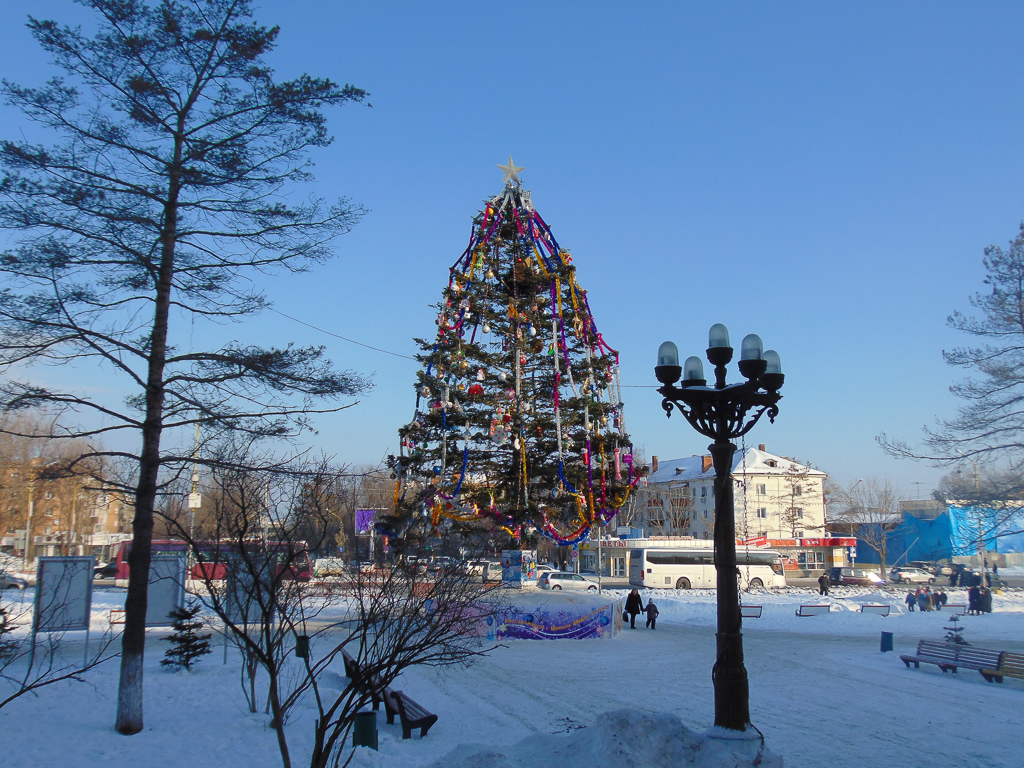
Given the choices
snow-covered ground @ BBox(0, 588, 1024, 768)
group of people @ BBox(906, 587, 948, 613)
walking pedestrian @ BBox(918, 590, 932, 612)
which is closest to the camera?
snow-covered ground @ BBox(0, 588, 1024, 768)

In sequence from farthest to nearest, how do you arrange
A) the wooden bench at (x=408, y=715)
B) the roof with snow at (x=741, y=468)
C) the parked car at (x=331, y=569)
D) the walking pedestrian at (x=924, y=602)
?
the roof with snow at (x=741, y=468) → the walking pedestrian at (x=924, y=602) → the parked car at (x=331, y=569) → the wooden bench at (x=408, y=715)

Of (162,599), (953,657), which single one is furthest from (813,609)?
(162,599)

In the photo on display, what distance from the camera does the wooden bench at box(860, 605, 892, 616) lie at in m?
30.1

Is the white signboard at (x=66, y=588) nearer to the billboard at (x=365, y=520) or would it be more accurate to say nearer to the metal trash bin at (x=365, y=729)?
the metal trash bin at (x=365, y=729)

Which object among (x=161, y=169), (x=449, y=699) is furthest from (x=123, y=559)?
(x=161, y=169)

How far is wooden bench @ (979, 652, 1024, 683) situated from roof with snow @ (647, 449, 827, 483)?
177 feet

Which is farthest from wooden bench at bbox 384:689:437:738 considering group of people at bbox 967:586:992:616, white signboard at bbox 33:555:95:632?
group of people at bbox 967:586:992:616

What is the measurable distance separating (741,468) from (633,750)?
68.8m

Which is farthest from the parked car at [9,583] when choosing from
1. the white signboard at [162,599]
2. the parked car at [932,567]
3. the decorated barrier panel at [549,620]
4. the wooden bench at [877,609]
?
the parked car at [932,567]

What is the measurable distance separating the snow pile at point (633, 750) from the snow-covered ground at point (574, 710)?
0.14 feet

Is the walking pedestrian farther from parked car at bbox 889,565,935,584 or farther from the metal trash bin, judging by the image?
the metal trash bin

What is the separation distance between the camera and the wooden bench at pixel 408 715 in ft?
35.2

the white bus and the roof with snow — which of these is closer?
the white bus

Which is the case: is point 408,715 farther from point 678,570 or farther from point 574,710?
point 678,570
